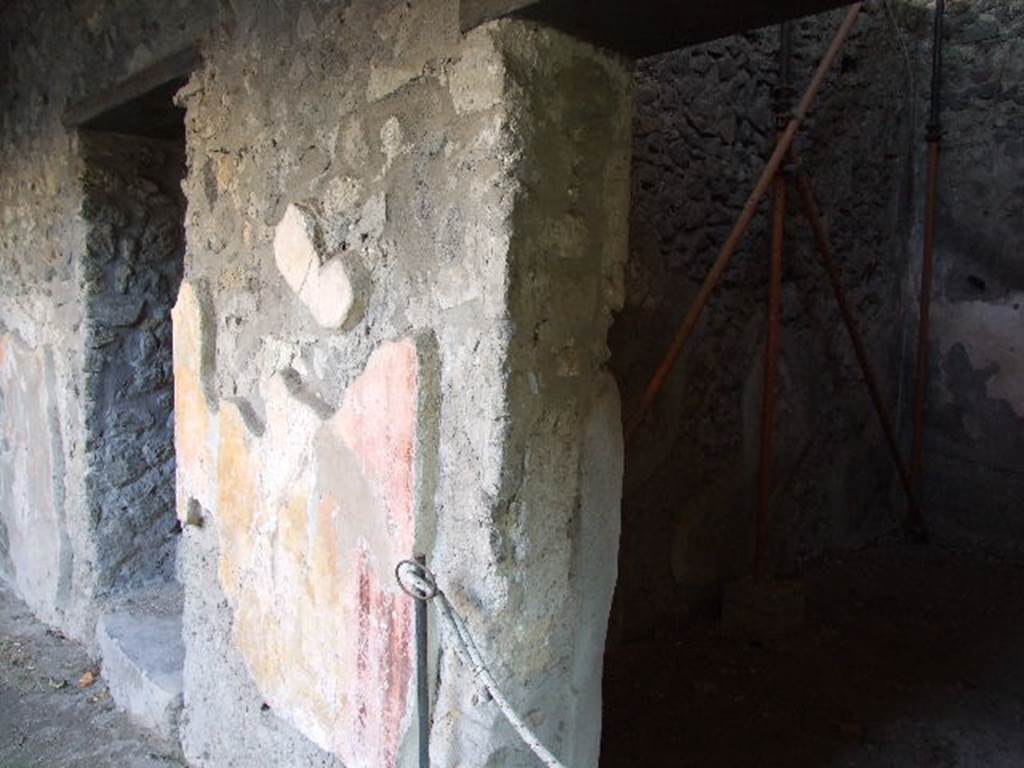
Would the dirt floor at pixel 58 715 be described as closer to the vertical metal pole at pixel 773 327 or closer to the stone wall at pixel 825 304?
the stone wall at pixel 825 304

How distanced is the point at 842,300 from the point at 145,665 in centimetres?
260

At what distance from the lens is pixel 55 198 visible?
2.61 metres

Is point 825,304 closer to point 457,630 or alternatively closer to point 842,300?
point 842,300

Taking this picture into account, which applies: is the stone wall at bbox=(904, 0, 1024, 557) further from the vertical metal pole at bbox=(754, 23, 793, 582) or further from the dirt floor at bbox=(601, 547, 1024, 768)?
the vertical metal pole at bbox=(754, 23, 793, 582)

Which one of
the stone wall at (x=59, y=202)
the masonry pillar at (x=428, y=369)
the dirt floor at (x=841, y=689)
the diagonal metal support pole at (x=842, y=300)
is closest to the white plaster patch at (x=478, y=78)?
the masonry pillar at (x=428, y=369)

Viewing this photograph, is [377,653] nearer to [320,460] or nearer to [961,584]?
[320,460]

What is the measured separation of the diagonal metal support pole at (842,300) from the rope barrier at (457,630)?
7.65 ft

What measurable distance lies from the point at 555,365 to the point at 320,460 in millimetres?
475

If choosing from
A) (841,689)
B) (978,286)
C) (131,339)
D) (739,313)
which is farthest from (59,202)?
(978,286)

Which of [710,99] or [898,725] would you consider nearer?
[898,725]

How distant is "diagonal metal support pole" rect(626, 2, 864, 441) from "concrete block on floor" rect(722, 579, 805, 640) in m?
0.78

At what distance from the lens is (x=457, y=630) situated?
1.21 metres

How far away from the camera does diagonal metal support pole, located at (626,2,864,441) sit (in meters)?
2.58

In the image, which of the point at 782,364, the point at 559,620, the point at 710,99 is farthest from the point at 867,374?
the point at 559,620
